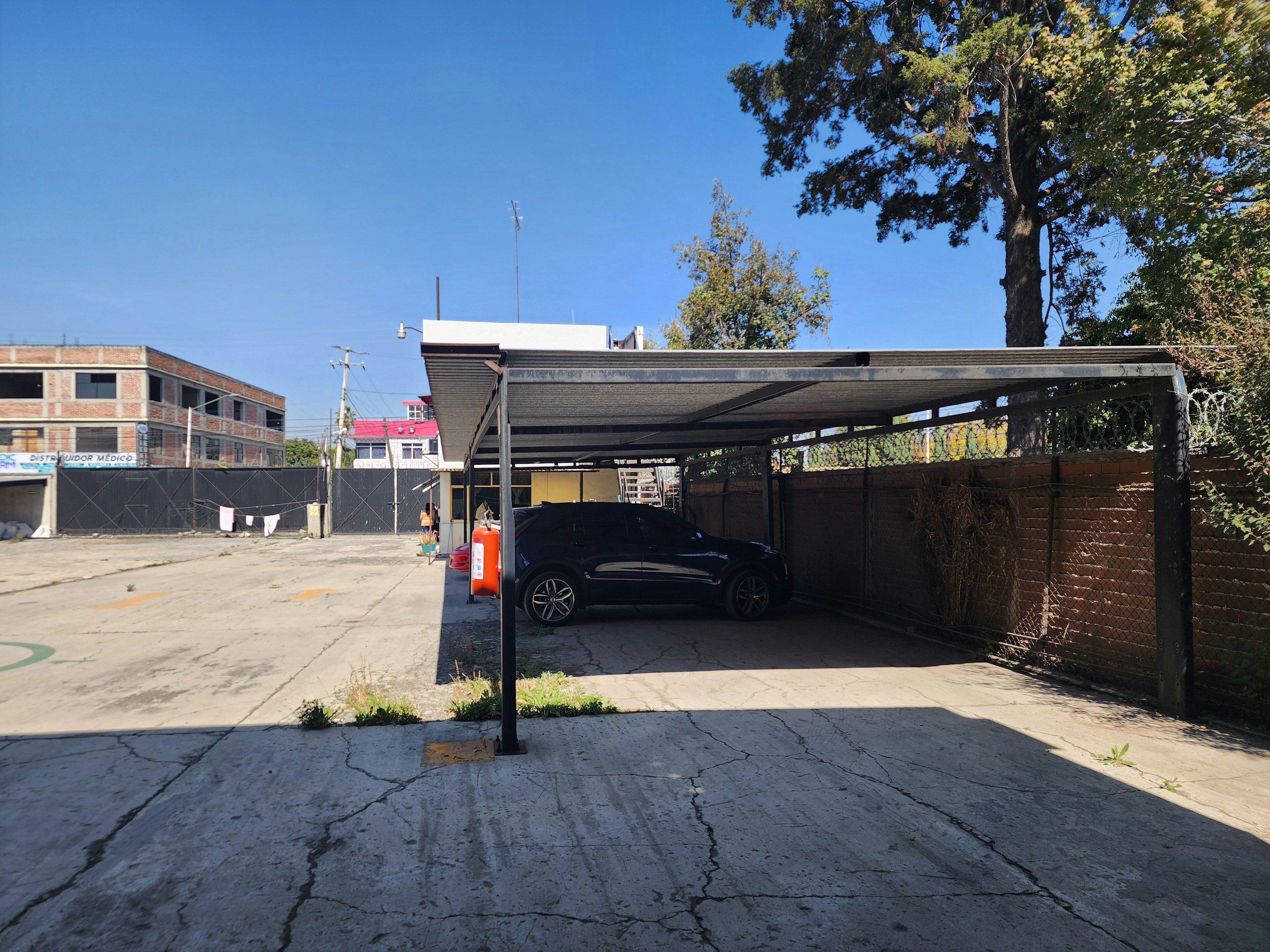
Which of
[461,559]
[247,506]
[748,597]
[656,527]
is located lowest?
[748,597]

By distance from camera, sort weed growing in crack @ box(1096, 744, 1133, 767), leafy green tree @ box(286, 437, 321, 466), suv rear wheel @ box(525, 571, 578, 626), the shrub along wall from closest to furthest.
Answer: weed growing in crack @ box(1096, 744, 1133, 767) → the shrub along wall → suv rear wheel @ box(525, 571, 578, 626) → leafy green tree @ box(286, 437, 321, 466)

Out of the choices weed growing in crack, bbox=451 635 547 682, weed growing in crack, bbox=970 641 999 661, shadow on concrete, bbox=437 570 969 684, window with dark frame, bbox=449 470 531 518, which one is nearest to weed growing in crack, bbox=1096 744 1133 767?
shadow on concrete, bbox=437 570 969 684

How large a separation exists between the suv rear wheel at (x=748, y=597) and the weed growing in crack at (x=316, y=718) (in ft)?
17.2

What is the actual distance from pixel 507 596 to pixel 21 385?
170 ft

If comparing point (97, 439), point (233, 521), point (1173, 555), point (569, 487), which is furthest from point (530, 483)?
point (97, 439)

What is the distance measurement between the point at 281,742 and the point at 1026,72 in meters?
14.6

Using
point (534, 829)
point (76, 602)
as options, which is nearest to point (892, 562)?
point (534, 829)

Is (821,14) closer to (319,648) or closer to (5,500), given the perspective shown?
(319,648)

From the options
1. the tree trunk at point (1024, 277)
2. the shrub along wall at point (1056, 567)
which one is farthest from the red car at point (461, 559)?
the tree trunk at point (1024, 277)

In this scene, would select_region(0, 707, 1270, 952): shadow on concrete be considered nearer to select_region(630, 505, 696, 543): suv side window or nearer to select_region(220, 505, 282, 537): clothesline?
select_region(630, 505, 696, 543): suv side window

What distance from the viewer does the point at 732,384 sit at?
5605 millimetres

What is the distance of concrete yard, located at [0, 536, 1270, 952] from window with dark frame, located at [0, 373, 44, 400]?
46095 millimetres

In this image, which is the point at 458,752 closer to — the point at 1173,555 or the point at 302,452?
the point at 1173,555

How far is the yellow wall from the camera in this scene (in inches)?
726
